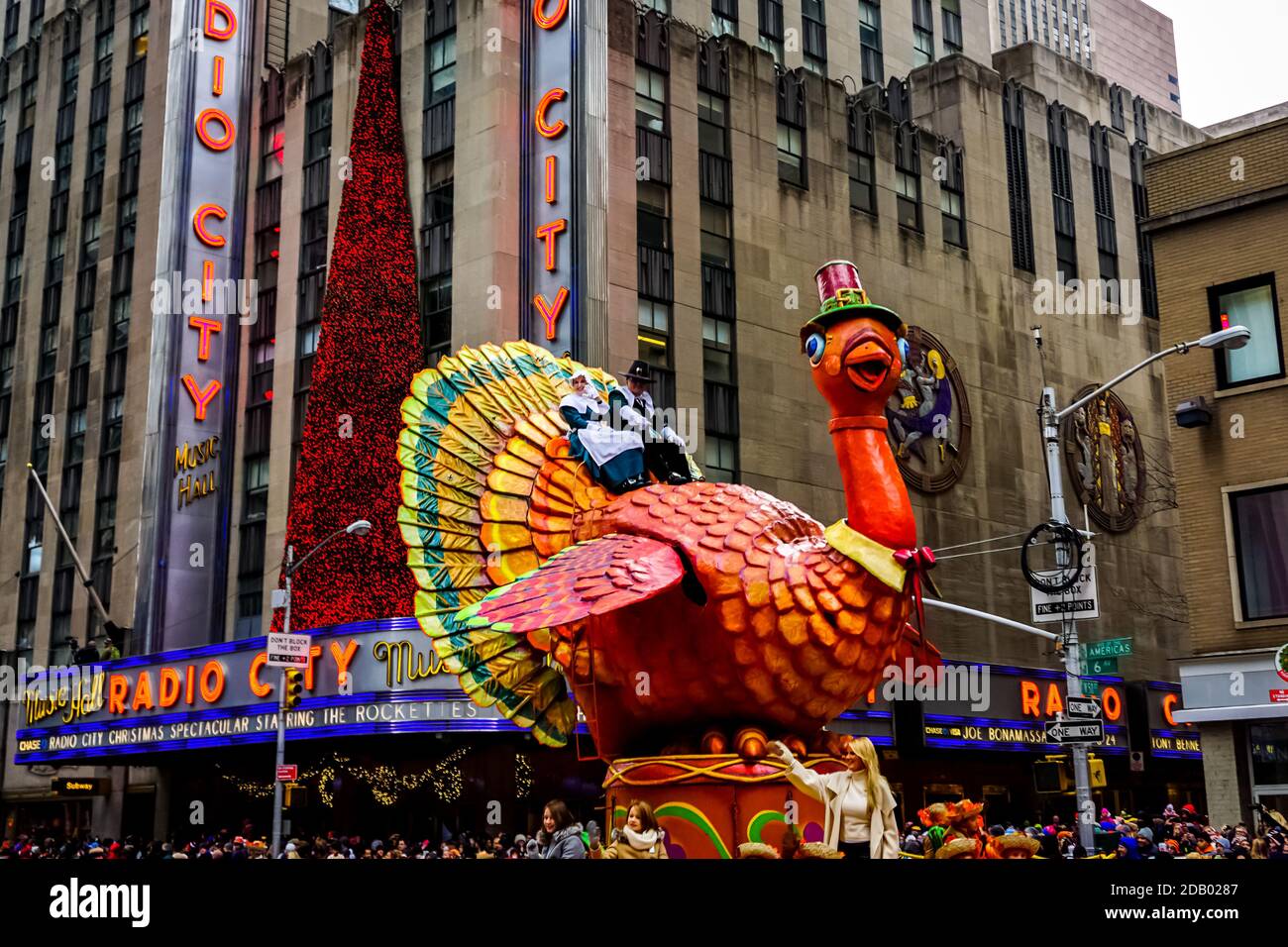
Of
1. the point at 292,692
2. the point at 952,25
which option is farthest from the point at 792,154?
the point at 292,692

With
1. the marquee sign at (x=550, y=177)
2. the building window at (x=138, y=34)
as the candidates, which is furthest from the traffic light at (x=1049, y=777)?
the building window at (x=138, y=34)

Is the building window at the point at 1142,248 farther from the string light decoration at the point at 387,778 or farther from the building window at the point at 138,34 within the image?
the building window at the point at 138,34

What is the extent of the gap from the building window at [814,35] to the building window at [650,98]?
13303 mm

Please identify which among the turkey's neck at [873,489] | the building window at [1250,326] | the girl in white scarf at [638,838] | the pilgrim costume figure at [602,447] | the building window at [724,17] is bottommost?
the girl in white scarf at [638,838]

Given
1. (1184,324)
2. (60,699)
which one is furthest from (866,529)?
(60,699)

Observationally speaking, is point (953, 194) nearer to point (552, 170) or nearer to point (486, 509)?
point (552, 170)

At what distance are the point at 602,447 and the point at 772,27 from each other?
39549 mm

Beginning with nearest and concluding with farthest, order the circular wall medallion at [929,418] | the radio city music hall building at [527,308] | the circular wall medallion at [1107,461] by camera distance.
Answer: the radio city music hall building at [527,308]
the circular wall medallion at [929,418]
the circular wall medallion at [1107,461]

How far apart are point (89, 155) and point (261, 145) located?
12779 mm

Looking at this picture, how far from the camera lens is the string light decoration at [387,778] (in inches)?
1441

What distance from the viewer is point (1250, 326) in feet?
81.2

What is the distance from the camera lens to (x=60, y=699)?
4381cm
